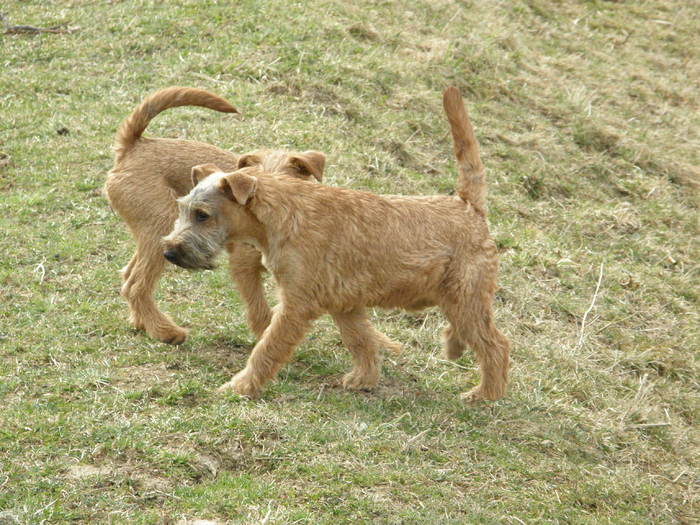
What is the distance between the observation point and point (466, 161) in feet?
23.6

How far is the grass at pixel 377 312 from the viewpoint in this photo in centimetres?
589

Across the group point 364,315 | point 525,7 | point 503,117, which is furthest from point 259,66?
point 525,7

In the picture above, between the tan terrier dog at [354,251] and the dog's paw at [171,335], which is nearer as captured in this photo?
the tan terrier dog at [354,251]

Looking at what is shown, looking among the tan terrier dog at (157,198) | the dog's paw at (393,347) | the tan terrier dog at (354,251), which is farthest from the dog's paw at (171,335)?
the dog's paw at (393,347)

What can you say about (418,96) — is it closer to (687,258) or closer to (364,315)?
(687,258)

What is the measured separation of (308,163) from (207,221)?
3.38 ft

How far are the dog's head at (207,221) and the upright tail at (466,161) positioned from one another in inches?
65.7

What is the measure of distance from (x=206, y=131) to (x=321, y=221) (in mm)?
4268

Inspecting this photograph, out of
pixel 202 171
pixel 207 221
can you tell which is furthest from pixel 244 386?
pixel 202 171

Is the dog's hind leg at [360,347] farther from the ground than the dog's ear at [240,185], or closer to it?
closer to it

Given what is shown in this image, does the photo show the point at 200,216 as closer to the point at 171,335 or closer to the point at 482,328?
the point at 171,335

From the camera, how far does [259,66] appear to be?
1203cm

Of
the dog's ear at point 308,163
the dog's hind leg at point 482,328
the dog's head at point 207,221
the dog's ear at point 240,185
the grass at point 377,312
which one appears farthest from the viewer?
the dog's ear at point 308,163

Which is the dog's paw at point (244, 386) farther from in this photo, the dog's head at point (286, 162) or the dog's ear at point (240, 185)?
the dog's head at point (286, 162)
